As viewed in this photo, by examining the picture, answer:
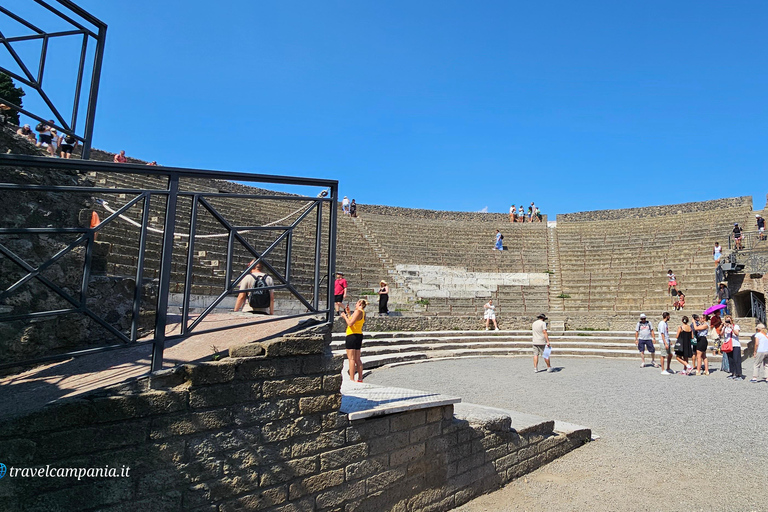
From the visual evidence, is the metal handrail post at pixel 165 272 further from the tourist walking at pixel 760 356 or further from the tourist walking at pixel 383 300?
the tourist walking at pixel 383 300

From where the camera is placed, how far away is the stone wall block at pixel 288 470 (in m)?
2.96

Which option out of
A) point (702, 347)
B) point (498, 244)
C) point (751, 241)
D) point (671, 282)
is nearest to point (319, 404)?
point (702, 347)

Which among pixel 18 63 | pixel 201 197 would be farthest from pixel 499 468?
pixel 18 63

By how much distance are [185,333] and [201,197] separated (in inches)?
35.1

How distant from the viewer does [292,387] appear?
3102mm

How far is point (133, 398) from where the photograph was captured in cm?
250

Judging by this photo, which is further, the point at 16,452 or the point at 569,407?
A: the point at 569,407

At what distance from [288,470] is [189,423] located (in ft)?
2.50

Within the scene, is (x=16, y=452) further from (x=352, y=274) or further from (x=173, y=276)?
(x=352, y=274)

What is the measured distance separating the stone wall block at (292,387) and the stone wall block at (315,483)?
58cm

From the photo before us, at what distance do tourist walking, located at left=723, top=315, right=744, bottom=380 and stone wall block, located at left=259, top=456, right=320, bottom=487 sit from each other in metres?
10.7

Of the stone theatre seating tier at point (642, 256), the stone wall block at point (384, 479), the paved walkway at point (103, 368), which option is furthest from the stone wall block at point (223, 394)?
the stone theatre seating tier at point (642, 256)

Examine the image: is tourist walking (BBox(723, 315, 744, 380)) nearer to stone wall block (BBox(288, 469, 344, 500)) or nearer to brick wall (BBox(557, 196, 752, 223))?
stone wall block (BBox(288, 469, 344, 500))

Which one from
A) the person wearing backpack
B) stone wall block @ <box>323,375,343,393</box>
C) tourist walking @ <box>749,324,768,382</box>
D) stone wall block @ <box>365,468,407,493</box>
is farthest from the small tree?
tourist walking @ <box>749,324,768,382</box>
